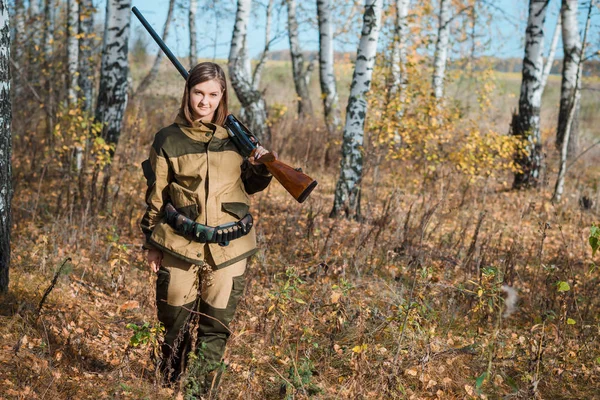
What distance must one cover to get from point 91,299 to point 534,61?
772 centimetres

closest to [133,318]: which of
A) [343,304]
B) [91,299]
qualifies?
[91,299]

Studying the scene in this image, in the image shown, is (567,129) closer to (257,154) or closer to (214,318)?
(257,154)

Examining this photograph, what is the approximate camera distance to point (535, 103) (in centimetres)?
915

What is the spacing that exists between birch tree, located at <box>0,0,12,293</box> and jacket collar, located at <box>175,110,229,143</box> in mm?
1436

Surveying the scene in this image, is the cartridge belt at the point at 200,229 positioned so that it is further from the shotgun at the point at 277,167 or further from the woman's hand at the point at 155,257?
the shotgun at the point at 277,167

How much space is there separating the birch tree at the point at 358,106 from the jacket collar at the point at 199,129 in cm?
351

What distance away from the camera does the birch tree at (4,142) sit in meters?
3.36

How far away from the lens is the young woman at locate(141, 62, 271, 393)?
266 centimetres

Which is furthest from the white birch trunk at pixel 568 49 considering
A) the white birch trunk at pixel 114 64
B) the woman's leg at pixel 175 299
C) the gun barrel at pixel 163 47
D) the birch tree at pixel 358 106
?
the woman's leg at pixel 175 299

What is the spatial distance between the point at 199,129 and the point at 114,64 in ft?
14.8

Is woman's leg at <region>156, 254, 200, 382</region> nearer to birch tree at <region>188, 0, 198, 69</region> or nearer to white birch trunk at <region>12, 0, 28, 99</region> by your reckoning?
white birch trunk at <region>12, 0, 28, 99</region>

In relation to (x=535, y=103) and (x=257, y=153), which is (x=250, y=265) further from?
(x=535, y=103)

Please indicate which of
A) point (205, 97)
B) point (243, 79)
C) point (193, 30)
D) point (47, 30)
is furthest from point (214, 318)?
point (193, 30)

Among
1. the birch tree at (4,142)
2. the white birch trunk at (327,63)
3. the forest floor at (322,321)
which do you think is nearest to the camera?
the forest floor at (322,321)
